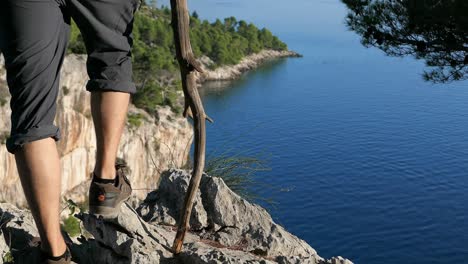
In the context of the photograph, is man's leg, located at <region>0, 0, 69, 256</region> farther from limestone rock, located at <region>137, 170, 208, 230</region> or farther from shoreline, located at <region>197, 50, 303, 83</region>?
shoreline, located at <region>197, 50, 303, 83</region>

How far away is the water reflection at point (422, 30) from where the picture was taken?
759 centimetres

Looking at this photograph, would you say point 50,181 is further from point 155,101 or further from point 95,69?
point 155,101

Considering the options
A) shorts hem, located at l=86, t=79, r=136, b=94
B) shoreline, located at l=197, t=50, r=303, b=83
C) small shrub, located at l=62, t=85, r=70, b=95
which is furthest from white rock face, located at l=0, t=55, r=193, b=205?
shoreline, located at l=197, t=50, r=303, b=83

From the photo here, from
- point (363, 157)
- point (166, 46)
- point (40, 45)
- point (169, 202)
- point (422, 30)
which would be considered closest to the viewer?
point (40, 45)

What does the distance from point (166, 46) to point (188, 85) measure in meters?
41.8

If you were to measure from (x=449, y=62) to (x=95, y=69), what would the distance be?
23.7 ft

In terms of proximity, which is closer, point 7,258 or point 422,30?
point 7,258

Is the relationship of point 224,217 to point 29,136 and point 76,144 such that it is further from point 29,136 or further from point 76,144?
point 76,144

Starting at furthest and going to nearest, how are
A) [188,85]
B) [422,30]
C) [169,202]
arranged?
1. [422,30]
2. [169,202]
3. [188,85]

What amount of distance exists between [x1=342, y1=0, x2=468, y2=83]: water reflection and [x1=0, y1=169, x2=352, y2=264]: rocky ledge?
5436 millimetres

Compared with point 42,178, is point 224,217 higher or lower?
lower

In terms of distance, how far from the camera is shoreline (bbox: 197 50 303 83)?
2084 inches

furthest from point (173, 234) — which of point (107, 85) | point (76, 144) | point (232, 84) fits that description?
point (232, 84)

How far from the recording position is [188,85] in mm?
1969
